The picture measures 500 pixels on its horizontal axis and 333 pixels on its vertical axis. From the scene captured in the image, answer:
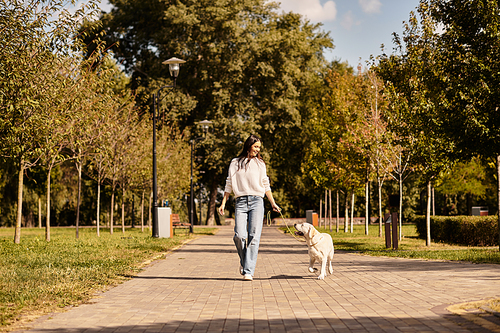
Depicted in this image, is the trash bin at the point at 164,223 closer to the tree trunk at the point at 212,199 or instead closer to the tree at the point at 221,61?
the tree at the point at 221,61

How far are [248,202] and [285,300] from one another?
84.8 inches

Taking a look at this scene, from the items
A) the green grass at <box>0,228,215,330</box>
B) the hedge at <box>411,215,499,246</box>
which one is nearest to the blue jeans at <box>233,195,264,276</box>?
the green grass at <box>0,228,215,330</box>

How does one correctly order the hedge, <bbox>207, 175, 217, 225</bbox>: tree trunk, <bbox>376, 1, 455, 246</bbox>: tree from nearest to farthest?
1. <bbox>376, 1, 455, 246</bbox>: tree
2. the hedge
3. <bbox>207, 175, 217, 225</bbox>: tree trunk

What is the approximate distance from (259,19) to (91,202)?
75.4ft

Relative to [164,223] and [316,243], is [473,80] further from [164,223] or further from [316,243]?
[164,223]

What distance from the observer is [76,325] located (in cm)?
560

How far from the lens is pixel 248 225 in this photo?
352 inches

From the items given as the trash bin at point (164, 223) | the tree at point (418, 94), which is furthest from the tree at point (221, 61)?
the tree at point (418, 94)

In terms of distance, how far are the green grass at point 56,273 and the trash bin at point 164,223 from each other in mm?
5887

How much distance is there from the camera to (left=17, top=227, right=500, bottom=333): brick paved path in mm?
5547

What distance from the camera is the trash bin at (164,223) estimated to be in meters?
21.9

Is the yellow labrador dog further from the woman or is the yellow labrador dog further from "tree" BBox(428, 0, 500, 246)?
"tree" BBox(428, 0, 500, 246)

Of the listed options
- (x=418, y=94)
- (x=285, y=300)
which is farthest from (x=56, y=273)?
(x=418, y=94)

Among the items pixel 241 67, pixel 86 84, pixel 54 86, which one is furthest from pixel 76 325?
pixel 241 67
